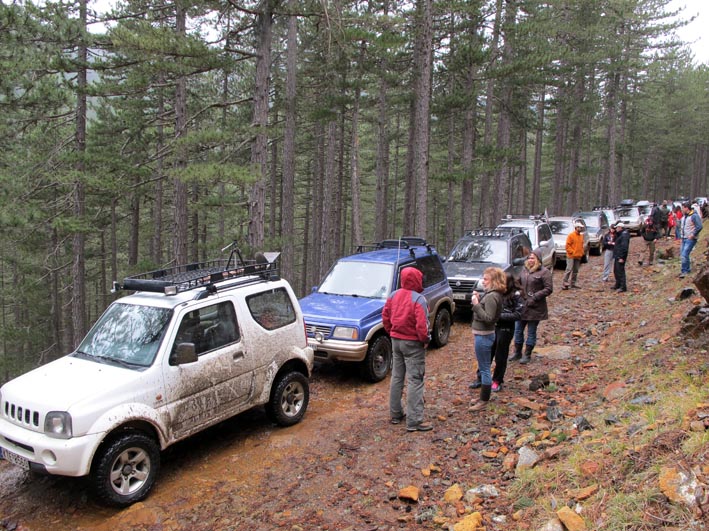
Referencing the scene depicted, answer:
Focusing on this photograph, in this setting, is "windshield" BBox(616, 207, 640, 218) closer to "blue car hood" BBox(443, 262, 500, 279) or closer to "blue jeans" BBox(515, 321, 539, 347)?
"blue car hood" BBox(443, 262, 500, 279)

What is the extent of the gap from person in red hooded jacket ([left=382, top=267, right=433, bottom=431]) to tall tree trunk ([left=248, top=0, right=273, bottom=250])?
5.73m

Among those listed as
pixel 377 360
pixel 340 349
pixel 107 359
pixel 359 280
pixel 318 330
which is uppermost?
pixel 359 280

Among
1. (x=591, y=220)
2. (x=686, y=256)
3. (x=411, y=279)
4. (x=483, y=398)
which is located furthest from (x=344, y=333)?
(x=591, y=220)

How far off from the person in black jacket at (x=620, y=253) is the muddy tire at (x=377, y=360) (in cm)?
792

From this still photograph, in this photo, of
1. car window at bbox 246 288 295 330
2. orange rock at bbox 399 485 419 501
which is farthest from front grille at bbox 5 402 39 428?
orange rock at bbox 399 485 419 501

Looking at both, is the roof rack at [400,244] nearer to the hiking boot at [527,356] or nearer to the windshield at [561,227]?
the hiking boot at [527,356]

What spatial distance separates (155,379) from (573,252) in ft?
39.6

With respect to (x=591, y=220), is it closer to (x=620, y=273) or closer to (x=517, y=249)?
(x=620, y=273)

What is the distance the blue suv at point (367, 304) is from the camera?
7.68 metres

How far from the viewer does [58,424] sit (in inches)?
174

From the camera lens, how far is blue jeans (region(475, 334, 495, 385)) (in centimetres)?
652

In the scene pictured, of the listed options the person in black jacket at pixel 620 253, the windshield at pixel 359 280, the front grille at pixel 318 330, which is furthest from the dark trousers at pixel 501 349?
the person in black jacket at pixel 620 253

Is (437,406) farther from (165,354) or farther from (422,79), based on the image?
(422,79)

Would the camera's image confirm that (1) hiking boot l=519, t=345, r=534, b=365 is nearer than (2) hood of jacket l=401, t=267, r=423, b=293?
No
